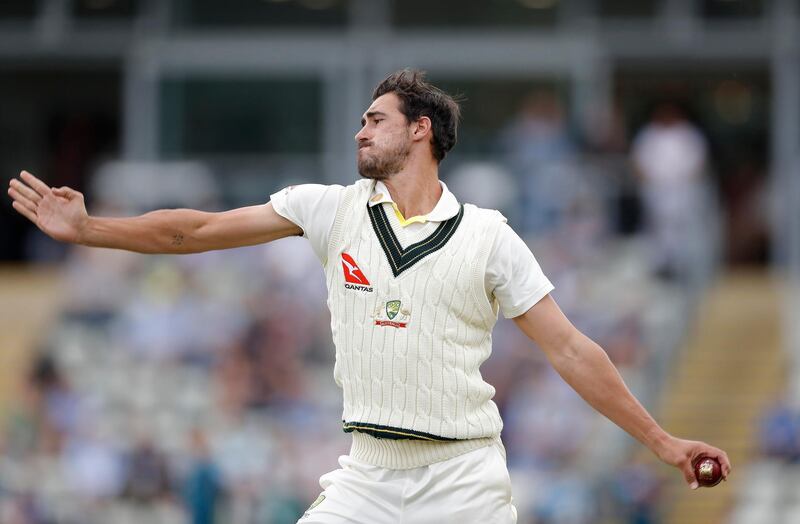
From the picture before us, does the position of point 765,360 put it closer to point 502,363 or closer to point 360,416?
point 502,363

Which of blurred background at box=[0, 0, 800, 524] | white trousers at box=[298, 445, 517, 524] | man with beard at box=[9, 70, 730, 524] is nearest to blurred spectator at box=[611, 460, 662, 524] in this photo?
blurred background at box=[0, 0, 800, 524]

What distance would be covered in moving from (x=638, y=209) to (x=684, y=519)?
3557mm

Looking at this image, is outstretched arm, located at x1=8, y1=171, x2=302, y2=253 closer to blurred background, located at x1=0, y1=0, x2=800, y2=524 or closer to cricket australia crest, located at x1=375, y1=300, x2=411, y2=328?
cricket australia crest, located at x1=375, y1=300, x2=411, y2=328

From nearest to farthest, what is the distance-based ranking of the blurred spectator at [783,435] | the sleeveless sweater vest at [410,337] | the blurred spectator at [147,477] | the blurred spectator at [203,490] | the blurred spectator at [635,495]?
the sleeveless sweater vest at [410,337]
the blurred spectator at [203,490]
the blurred spectator at [635,495]
the blurred spectator at [147,477]
the blurred spectator at [783,435]

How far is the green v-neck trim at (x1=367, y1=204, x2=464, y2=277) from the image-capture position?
5.97m

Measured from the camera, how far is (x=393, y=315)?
233 inches

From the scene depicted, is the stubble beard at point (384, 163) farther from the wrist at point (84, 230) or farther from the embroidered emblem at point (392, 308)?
the wrist at point (84, 230)

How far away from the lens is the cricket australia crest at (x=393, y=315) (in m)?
5.92

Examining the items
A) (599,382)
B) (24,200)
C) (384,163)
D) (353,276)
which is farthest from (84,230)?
(599,382)

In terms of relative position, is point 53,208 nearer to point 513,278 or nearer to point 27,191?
point 27,191

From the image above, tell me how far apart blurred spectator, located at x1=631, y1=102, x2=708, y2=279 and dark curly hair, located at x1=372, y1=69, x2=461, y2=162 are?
427 inches

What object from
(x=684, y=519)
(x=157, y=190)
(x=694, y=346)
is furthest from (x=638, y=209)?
(x=157, y=190)

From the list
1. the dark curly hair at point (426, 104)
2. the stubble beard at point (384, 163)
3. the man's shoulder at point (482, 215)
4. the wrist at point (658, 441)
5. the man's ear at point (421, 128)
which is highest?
the dark curly hair at point (426, 104)

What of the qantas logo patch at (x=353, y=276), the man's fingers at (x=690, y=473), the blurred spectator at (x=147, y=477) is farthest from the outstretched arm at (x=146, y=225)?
the blurred spectator at (x=147, y=477)
